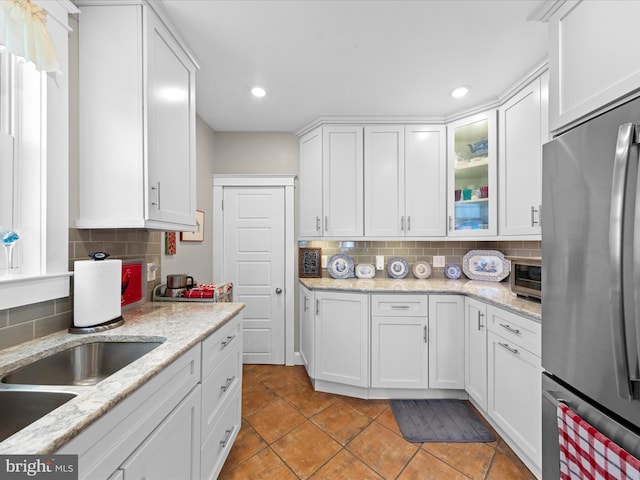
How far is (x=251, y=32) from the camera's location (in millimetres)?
1560

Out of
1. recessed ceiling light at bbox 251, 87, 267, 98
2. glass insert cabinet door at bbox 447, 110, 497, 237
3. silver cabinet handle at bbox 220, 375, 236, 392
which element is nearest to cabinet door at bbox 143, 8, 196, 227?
recessed ceiling light at bbox 251, 87, 267, 98

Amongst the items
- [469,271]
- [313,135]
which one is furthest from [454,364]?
[313,135]

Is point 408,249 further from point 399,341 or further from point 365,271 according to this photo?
point 399,341

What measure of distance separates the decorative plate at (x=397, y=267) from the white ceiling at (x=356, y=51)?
1504mm

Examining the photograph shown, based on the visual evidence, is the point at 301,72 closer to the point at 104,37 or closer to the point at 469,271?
the point at 104,37

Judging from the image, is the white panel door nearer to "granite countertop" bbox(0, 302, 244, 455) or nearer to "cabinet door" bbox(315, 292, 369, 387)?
"cabinet door" bbox(315, 292, 369, 387)

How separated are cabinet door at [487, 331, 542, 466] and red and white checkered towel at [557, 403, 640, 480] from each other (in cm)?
58

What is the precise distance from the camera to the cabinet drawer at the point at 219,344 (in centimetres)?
127

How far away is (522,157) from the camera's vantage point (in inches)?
79.7

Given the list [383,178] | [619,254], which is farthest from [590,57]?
[383,178]

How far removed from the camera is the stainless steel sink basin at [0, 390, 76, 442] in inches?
31.4

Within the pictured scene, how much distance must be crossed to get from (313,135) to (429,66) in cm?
123

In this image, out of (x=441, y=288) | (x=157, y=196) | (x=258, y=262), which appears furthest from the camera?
(x=258, y=262)

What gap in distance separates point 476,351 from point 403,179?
163 centimetres
